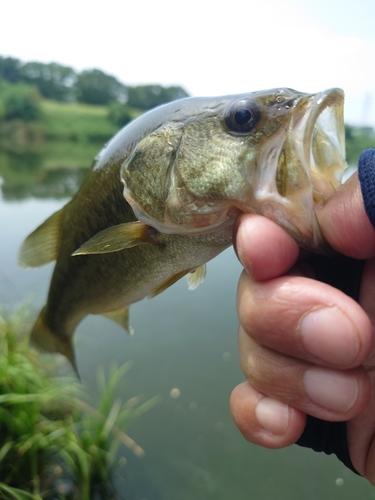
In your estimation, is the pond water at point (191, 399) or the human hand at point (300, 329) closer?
the human hand at point (300, 329)

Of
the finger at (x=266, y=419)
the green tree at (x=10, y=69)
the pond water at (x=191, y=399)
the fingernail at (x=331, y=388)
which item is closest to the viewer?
the fingernail at (x=331, y=388)

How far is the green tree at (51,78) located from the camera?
54.9 meters

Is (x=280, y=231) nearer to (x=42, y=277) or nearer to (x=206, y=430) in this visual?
(x=206, y=430)

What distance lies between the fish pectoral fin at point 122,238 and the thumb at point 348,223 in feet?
2.10

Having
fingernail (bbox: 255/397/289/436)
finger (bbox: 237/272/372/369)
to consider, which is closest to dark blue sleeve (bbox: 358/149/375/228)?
finger (bbox: 237/272/372/369)

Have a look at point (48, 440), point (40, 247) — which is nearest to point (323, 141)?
point (40, 247)

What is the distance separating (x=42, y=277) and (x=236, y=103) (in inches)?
262

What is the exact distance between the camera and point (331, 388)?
1062mm

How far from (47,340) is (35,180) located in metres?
16.0

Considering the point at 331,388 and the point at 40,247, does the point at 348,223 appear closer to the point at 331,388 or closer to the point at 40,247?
the point at 331,388

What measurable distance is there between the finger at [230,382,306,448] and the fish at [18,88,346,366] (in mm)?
517

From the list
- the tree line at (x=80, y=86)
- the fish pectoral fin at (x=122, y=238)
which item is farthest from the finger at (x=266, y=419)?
the tree line at (x=80, y=86)

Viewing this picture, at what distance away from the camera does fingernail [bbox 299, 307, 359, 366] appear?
0.92 m

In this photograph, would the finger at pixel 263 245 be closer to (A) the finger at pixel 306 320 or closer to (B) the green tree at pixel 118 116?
(A) the finger at pixel 306 320
